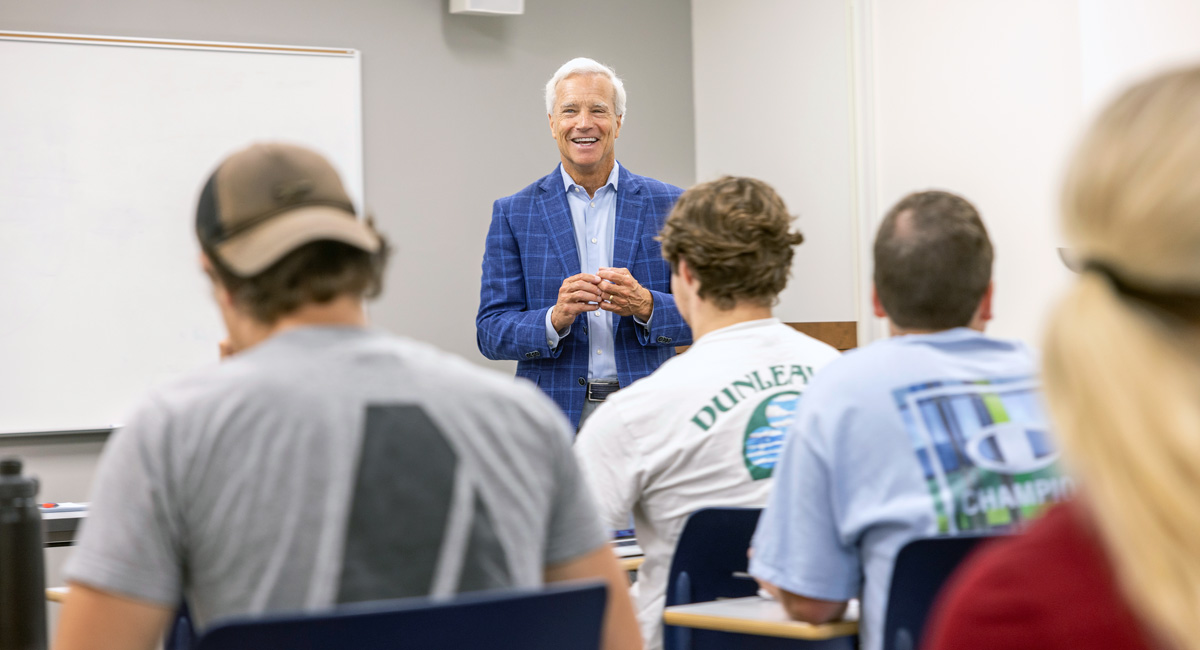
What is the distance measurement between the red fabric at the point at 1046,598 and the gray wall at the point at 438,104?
4.22 metres

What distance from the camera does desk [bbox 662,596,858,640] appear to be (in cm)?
150

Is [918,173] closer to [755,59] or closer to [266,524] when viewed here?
[755,59]

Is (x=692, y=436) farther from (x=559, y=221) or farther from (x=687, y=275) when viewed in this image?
(x=559, y=221)

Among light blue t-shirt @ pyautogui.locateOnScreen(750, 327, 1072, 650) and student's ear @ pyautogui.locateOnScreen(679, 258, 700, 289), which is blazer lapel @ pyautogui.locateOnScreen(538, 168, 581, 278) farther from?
light blue t-shirt @ pyautogui.locateOnScreen(750, 327, 1072, 650)

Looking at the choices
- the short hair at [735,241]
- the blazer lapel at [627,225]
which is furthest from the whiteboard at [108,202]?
the short hair at [735,241]

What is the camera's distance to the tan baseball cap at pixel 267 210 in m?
1.10

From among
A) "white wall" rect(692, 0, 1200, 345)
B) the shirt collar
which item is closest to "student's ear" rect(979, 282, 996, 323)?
"white wall" rect(692, 0, 1200, 345)

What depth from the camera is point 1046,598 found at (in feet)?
2.07

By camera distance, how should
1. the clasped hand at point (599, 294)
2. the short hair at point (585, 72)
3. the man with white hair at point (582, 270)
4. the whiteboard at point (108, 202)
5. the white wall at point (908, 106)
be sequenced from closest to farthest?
the clasped hand at point (599, 294), the man with white hair at point (582, 270), the short hair at point (585, 72), the white wall at point (908, 106), the whiteboard at point (108, 202)

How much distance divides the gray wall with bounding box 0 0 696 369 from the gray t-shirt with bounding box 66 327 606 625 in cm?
371

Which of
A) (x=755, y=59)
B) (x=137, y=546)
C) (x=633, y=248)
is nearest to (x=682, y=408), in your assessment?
(x=137, y=546)

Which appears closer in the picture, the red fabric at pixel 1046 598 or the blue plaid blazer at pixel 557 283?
the red fabric at pixel 1046 598

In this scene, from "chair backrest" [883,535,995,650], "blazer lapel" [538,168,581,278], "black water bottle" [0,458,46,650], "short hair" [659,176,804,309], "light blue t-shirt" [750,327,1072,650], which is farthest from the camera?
"blazer lapel" [538,168,581,278]

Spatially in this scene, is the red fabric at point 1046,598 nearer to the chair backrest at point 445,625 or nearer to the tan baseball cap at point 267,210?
the chair backrest at point 445,625
